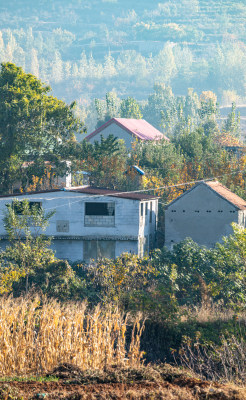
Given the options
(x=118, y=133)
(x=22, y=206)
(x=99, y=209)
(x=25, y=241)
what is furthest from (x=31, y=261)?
(x=118, y=133)

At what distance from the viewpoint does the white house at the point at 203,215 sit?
3994 cm

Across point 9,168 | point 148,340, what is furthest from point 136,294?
point 9,168

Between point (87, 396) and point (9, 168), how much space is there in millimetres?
37000

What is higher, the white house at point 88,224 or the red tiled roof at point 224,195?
the red tiled roof at point 224,195

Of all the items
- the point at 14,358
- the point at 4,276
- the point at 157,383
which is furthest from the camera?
the point at 4,276

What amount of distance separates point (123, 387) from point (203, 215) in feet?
91.5

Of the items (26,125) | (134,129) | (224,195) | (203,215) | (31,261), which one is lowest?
(31,261)

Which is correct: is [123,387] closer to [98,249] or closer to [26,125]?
[98,249]

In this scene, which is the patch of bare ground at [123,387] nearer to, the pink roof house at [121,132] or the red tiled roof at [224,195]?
the red tiled roof at [224,195]

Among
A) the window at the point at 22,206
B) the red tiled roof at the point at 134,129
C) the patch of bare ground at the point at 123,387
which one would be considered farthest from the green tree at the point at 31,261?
the red tiled roof at the point at 134,129

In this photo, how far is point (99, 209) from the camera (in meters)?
39.1

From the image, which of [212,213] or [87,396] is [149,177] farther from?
[87,396]

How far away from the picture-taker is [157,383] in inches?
527

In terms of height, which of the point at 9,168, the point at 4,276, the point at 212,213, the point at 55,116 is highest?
the point at 55,116
